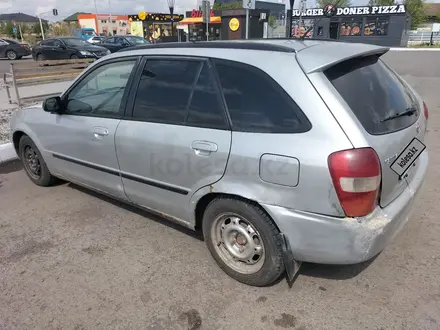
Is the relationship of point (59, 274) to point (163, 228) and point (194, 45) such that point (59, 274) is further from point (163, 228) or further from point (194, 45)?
point (194, 45)

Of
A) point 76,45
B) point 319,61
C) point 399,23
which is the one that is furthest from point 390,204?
point 399,23

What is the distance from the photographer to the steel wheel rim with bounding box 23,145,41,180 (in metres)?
4.42

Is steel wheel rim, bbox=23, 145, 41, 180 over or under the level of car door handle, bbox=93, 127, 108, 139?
under

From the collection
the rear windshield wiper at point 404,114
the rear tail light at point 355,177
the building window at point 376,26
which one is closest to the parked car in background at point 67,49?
the rear windshield wiper at point 404,114

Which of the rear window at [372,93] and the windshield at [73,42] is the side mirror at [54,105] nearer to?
the rear window at [372,93]

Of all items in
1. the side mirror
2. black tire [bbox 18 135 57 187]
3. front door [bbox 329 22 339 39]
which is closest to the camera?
the side mirror

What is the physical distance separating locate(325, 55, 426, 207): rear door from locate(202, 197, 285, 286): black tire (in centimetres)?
75

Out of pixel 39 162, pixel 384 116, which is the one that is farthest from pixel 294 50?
pixel 39 162

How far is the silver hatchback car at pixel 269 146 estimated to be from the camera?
2.15m

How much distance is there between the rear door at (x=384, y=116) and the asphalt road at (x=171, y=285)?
0.72 meters

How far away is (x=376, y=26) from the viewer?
1302 inches

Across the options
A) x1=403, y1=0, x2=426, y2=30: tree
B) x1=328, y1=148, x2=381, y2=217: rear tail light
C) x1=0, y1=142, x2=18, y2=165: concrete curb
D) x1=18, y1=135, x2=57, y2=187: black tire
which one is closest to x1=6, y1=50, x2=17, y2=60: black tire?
x1=0, y1=142, x2=18, y2=165: concrete curb

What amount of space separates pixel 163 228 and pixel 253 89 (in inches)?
69.2

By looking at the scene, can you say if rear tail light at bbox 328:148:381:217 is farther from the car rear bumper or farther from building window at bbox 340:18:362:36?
building window at bbox 340:18:362:36
